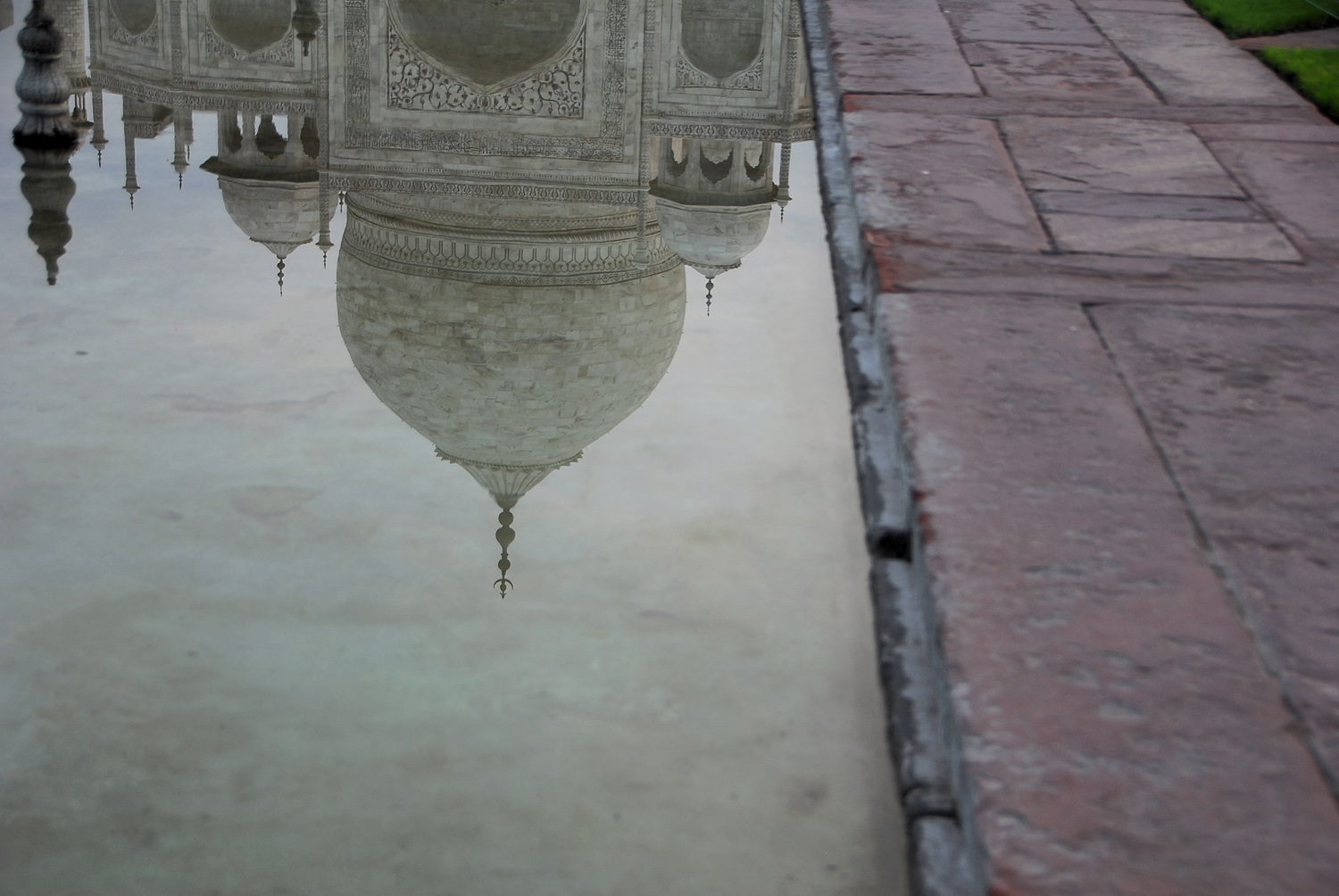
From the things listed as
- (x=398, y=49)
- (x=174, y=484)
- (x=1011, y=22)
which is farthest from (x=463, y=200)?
(x=174, y=484)

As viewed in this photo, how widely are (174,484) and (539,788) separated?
2.98 ft

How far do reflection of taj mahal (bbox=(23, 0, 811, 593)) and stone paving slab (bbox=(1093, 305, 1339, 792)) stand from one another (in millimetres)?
1015

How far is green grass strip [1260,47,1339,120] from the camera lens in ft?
7.59

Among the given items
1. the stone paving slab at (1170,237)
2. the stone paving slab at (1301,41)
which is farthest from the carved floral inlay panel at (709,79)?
the stone paving slab at (1170,237)

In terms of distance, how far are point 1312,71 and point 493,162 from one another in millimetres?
2382

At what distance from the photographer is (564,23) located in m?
5.50

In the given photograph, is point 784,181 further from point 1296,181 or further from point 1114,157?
point 1296,181

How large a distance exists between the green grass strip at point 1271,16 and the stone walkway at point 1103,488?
0.86m

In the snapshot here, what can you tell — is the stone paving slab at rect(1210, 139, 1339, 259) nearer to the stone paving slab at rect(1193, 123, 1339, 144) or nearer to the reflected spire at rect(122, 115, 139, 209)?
the stone paving slab at rect(1193, 123, 1339, 144)

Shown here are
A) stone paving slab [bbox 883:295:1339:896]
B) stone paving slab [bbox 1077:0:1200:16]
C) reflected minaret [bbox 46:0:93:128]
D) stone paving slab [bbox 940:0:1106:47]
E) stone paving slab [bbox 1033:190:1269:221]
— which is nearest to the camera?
stone paving slab [bbox 883:295:1339:896]

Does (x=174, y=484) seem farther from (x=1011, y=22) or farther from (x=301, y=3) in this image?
(x=301, y=3)

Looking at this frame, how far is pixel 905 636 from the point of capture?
0.96 meters

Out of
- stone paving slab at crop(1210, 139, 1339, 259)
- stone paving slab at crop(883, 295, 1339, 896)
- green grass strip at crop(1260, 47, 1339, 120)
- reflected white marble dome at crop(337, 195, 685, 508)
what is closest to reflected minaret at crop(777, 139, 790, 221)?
reflected white marble dome at crop(337, 195, 685, 508)

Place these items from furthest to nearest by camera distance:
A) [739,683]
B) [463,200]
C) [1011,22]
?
[463,200]
[1011,22]
[739,683]
